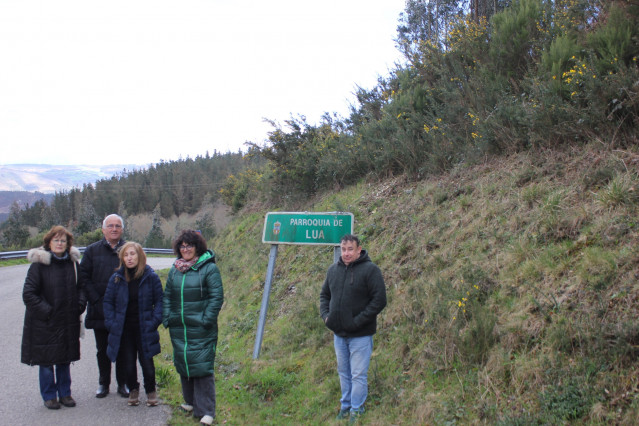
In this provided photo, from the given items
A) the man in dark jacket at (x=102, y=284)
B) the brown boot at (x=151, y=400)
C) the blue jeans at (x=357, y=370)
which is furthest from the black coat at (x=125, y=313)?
the blue jeans at (x=357, y=370)

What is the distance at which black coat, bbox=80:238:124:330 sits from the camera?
5.43 meters

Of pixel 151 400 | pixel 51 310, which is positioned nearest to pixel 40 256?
pixel 51 310

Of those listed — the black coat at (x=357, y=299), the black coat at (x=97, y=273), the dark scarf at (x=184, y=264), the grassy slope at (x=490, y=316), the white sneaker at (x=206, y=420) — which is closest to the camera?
the grassy slope at (x=490, y=316)

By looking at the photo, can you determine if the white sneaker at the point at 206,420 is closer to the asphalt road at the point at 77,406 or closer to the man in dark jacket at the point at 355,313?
the asphalt road at the point at 77,406

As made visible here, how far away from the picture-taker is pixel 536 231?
18.2 feet

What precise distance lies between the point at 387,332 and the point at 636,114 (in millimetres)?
4561

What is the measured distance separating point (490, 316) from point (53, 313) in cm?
476

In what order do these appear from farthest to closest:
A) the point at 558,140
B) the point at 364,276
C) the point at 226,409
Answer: the point at 558,140 → the point at 226,409 → the point at 364,276

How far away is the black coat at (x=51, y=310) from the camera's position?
5055 mm

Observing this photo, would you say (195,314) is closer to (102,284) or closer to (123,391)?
(102,284)

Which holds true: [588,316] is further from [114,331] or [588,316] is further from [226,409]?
[114,331]

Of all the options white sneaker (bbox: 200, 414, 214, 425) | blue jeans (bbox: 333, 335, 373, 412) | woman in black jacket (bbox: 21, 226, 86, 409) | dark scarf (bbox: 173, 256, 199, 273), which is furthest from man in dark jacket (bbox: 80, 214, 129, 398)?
blue jeans (bbox: 333, 335, 373, 412)

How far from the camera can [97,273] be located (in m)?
5.56

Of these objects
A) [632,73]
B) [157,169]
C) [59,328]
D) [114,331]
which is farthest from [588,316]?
[157,169]
